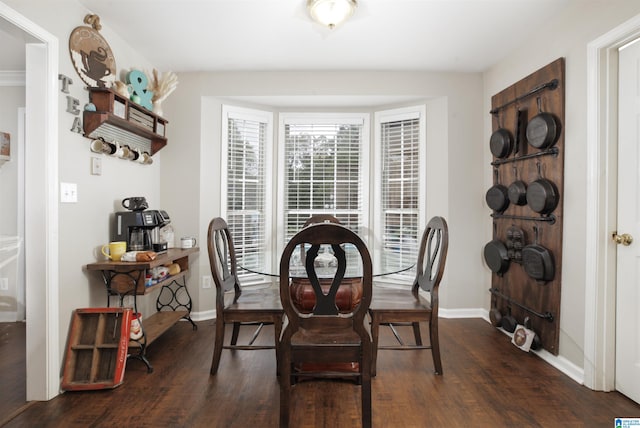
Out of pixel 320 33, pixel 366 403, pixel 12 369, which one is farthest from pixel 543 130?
pixel 12 369

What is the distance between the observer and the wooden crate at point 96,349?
1.99 m

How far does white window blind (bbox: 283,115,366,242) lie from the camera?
3.73m

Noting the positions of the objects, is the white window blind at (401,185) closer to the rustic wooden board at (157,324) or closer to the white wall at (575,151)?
the white wall at (575,151)

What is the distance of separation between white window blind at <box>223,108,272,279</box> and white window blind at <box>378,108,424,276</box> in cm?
137

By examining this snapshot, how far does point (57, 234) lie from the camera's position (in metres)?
1.95

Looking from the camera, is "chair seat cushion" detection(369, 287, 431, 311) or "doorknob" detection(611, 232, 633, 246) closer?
"doorknob" detection(611, 232, 633, 246)

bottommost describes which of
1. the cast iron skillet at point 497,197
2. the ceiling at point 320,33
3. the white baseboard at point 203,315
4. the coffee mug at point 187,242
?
the white baseboard at point 203,315

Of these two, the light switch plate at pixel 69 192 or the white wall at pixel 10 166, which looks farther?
the white wall at pixel 10 166

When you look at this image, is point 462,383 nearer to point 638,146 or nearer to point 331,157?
point 638,146

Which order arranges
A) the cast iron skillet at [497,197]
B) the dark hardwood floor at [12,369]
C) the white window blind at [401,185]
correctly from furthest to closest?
1. the white window blind at [401,185]
2. the cast iron skillet at [497,197]
3. the dark hardwood floor at [12,369]

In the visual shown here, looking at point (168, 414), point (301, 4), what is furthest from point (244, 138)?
point (168, 414)

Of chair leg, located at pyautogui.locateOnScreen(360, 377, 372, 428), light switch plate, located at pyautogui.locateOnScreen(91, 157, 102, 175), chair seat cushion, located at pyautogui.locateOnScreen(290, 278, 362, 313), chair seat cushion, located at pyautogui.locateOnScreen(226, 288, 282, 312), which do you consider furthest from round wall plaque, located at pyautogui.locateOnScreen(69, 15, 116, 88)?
chair leg, located at pyautogui.locateOnScreen(360, 377, 372, 428)

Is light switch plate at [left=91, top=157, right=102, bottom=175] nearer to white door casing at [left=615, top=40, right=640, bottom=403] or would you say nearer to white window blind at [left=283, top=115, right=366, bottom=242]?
white window blind at [left=283, top=115, right=366, bottom=242]

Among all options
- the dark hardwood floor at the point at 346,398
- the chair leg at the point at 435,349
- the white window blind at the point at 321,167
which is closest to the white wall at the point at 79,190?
the dark hardwood floor at the point at 346,398
